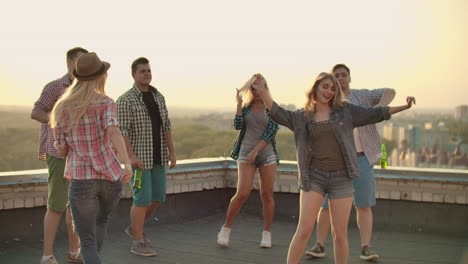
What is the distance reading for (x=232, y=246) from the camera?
6523 mm

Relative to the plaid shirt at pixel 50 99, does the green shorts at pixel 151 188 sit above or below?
below

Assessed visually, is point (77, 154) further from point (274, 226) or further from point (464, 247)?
point (464, 247)

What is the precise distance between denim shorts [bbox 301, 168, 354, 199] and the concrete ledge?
8.59ft

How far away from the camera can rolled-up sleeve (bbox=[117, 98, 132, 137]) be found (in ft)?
19.7

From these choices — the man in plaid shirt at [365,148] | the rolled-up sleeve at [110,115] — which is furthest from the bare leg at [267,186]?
the rolled-up sleeve at [110,115]

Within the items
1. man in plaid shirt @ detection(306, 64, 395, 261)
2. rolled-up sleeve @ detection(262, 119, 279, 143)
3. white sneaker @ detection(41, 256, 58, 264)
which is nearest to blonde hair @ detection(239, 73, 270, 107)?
rolled-up sleeve @ detection(262, 119, 279, 143)

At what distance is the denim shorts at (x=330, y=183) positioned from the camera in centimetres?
470

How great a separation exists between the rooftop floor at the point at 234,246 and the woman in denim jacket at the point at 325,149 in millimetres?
1317

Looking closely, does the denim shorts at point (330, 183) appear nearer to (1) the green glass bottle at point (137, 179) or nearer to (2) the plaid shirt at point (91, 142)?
(2) the plaid shirt at point (91, 142)

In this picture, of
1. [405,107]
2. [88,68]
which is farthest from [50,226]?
[405,107]

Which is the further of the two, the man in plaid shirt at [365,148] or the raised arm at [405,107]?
the man in plaid shirt at [365,148]

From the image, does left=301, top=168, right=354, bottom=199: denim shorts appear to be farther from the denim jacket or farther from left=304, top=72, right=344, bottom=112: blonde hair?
left=304, top=72, right=344, bottom=112: blonde hair

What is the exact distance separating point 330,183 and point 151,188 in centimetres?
201

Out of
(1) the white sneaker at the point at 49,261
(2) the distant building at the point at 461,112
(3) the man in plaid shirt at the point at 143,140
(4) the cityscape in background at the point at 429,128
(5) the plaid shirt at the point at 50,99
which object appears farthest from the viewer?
(2) the distant building at the point at 461,112
